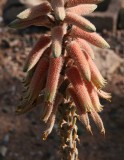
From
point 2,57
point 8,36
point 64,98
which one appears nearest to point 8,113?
point 2,57

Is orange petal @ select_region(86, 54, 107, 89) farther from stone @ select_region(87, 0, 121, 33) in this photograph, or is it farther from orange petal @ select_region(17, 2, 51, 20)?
stone @ select_region(87, 0, 121, 33)

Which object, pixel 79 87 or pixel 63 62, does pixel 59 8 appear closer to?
pixel 63 62

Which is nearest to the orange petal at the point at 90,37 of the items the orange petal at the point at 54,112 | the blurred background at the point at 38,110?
the orange petal at the point at 54,112

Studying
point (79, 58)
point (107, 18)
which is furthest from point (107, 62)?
point (79, 58)

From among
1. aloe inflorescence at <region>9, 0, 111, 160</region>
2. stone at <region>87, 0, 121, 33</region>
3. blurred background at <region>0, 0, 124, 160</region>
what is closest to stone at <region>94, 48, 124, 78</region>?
blurred background at <region>0, 0, 124, 160</region>

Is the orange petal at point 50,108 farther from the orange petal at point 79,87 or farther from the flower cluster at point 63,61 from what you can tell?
the orange petal at point 79,87

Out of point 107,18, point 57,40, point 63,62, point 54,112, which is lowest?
point 107,18

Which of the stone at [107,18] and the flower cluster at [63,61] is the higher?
the flower cluster at [63,61]

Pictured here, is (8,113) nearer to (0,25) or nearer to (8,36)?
(8,36)

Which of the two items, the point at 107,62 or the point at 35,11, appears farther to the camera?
the point at 107,62
